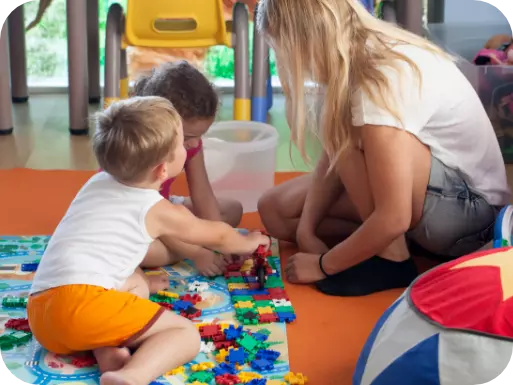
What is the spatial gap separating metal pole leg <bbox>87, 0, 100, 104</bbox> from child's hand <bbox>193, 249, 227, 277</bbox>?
136cm

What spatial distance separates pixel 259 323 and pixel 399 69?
50 cm

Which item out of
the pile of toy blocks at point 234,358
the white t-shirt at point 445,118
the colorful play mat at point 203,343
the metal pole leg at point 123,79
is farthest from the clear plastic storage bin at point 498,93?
the pile of toy blocks at point 234,358

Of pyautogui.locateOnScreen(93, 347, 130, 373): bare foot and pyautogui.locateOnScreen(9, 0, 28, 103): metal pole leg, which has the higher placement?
pyautogui.locateOnScreen(9, 0, 28, 103): metal pole leg

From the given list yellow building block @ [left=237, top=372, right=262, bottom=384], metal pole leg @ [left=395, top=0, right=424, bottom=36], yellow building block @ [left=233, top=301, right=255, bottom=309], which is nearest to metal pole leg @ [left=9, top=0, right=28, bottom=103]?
metal pole leg @ [left=395, top=0, right=424, bottom=36]

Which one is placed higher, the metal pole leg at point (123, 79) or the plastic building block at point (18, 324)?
the metal pole leg at point (123, 79)

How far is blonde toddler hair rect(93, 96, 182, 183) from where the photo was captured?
123cm

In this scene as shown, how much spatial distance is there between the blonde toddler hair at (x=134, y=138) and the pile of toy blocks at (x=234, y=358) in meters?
0.29

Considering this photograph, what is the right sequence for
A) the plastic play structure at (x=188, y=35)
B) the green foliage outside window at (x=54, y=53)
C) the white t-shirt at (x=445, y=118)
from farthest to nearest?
the green foliage outside window at (x=54, y=53) < the plastic play structure at (x=188, y=35) < the white t-shirt at (x=445, y=118)

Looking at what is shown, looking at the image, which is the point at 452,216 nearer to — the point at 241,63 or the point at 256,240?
the point at 256,240

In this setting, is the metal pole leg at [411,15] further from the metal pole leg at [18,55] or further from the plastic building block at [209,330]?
the plastic building block at [209,330]

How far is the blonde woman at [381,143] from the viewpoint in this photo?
1.30 m

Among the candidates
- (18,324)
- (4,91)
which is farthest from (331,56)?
(4,91)

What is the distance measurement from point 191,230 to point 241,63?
44.2 inches

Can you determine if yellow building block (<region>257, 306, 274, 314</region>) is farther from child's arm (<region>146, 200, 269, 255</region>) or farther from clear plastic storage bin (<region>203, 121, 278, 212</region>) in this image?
clear plastic storage bin (<region>203, 121, 278, 212</region>)
